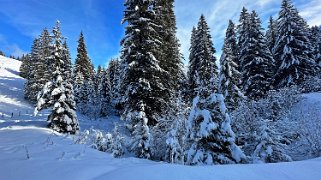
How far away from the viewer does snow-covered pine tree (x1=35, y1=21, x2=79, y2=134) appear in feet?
64.8

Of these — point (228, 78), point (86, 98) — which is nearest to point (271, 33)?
point (228, 78)

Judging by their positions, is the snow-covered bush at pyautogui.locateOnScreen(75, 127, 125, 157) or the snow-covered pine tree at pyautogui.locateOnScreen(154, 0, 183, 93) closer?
the snow-covered bush at pyautogui.locateOnScreen(75, 127, 125, 157)

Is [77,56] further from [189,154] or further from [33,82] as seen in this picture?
[189,154]

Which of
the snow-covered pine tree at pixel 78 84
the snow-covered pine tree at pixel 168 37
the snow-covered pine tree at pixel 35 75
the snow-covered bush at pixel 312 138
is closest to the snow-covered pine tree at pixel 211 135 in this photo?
the snow-covered bush at pixel 312 138

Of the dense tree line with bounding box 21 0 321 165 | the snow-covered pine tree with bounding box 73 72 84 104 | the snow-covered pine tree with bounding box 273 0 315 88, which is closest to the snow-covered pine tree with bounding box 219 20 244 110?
the dense tree line with bounding box 21 0 321 165

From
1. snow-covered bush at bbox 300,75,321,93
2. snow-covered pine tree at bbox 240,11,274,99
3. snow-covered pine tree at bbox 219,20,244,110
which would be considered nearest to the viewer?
snow-covered pine tree at bbox 219,20,244,110

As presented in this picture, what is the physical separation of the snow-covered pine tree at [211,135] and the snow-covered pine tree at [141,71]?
7574mm

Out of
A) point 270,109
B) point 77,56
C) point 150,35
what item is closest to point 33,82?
point 77,56

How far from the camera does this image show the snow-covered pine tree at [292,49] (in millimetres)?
29312

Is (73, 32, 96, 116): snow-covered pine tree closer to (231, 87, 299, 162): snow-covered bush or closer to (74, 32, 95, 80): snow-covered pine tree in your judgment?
(74, 32, 95, 80): snow-covered pine tree

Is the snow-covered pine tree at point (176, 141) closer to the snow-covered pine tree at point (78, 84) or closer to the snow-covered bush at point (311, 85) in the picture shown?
the snow-covered bush at point (311, 85)

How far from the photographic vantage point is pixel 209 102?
8.80m

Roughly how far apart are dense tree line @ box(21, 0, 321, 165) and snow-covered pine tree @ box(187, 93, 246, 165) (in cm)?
3

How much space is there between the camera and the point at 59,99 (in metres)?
19.9
